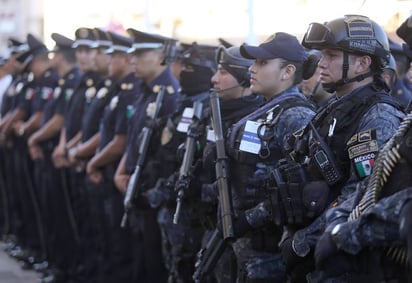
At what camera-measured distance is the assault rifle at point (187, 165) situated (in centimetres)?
599

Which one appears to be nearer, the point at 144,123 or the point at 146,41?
the point at 144,123

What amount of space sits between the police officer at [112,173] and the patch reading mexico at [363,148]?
3.79m

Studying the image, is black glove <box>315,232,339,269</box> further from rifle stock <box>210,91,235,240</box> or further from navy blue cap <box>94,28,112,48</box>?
navy blue cap <box>94,28,112,48</box>

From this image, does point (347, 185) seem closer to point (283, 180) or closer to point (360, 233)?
point (283, 180)

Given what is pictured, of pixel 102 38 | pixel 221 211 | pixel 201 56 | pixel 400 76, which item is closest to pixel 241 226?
pixel 221 211

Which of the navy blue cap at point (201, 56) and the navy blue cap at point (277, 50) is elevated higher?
the navy blue cap at point (277, 50)

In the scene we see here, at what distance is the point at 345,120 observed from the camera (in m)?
4.18

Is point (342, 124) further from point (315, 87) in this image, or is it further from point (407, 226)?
point (315, 87)

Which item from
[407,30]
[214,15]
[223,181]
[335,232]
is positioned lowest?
[214,15]

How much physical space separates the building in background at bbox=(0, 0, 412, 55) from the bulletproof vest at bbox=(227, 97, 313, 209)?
0.78m

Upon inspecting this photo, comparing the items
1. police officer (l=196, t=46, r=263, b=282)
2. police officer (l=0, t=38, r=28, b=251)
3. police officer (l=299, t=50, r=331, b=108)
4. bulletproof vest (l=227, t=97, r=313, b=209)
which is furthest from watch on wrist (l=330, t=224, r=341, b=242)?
police officer (l=0, t=38, r=28, b=251)

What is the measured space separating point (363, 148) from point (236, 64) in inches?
78.9

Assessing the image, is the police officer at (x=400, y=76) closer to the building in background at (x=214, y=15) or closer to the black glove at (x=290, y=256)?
the building in background at (x=214, y=15)

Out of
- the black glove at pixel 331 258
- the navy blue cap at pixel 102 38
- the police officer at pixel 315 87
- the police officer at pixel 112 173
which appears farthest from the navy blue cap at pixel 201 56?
the black glove at pixel 331 258
